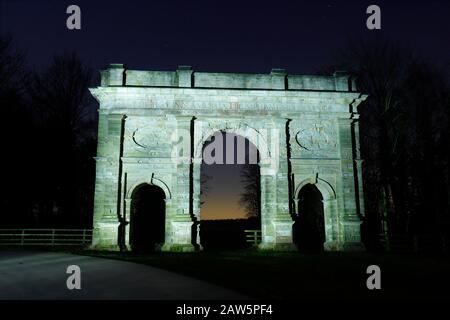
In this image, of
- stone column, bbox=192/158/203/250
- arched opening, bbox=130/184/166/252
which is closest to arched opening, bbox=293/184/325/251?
stone column, bbox=192/158/203/250

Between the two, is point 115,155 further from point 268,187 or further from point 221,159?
point 268,187

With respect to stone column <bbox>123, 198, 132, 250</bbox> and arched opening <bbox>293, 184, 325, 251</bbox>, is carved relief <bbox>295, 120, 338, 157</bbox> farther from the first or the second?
stone column <bbox>123, 198, 132, 250</bbox>

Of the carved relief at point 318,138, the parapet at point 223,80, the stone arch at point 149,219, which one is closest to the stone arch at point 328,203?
the carved relief at point 318,138

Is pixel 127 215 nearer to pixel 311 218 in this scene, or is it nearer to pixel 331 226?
pixel 331 226

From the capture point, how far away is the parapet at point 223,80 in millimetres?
20328

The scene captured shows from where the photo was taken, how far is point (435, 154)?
23.7 m

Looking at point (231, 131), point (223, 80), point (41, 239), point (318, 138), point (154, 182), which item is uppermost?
point (223, 80)

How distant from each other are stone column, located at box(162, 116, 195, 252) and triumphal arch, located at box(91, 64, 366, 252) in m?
0.05

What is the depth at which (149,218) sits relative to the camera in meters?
26.8

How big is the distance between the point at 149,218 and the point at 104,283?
18.2m

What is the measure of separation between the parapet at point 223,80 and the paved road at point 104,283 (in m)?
10.9

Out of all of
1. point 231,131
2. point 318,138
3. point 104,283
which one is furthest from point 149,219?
point 104,283

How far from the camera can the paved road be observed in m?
7.55
